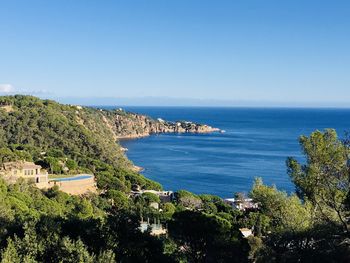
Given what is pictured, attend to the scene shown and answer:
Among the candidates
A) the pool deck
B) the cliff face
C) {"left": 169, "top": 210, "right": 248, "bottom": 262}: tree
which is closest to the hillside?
the pool deck

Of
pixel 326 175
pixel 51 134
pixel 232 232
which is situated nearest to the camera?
pixel 326 175

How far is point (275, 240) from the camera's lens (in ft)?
40.8

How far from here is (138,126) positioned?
123 metres

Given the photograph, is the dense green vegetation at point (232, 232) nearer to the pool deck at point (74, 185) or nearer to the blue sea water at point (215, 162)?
the pool deck at point (74, 185)

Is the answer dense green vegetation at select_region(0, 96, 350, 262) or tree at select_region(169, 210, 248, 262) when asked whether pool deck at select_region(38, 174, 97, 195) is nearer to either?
dense green vegetation at select_region(0, 96, 350, 262)

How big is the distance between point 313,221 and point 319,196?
3.65ft

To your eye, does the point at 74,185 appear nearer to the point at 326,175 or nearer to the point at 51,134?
the point at 51,134

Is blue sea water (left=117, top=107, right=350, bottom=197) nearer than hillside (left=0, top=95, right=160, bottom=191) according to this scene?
Yes

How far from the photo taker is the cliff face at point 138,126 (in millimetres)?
115188

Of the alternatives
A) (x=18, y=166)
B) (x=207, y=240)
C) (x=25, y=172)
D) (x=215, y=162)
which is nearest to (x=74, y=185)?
(x=25, y=172)

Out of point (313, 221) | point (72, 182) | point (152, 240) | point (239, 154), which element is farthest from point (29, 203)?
point (239, 154)

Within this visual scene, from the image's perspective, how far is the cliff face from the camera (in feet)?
378

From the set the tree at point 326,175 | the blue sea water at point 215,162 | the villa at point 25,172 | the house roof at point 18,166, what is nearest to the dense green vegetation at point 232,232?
the tree at point 326,175

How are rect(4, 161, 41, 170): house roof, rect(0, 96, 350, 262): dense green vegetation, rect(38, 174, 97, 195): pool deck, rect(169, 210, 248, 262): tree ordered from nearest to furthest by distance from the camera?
rect(0, 96, 350, 262): dense green vegetation < rect(169, 210, 248, 262): tree < rect(4, 161, 41, 170): house roof < rect(38, 174, 97, 195): pool deck
